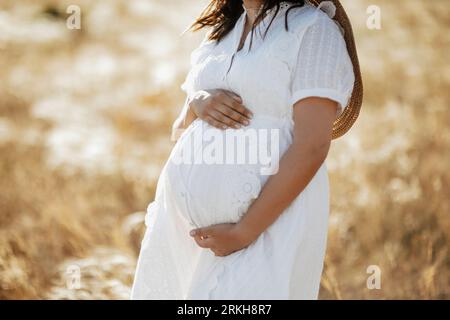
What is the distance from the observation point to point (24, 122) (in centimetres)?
716

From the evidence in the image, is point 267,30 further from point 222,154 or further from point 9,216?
point 9,216

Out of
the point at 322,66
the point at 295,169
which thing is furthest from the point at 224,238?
the point at 322,66

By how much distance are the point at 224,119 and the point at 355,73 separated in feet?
1.65

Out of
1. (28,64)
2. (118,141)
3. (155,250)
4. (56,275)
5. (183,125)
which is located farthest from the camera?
(28,64)

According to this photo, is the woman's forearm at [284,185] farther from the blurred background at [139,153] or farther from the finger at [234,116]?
the blurred background at [139,153]

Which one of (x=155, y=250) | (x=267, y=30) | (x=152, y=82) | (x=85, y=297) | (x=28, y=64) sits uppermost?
(x=28, y=64)

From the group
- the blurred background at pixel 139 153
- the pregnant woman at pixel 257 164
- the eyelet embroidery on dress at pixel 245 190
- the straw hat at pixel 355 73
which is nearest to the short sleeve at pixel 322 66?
the pregnant woman at pixel 257 164

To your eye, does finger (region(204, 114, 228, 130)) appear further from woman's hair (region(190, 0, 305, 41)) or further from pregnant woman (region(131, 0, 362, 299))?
woman's hair (region(190, 0, 305, 41))

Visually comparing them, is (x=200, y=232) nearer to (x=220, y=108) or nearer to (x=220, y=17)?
(x=220, y=108)

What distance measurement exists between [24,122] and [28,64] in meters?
2.03

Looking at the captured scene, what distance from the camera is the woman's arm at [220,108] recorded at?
2111 mm

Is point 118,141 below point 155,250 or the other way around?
the other way around

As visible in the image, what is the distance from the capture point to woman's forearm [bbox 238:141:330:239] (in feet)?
6.44
